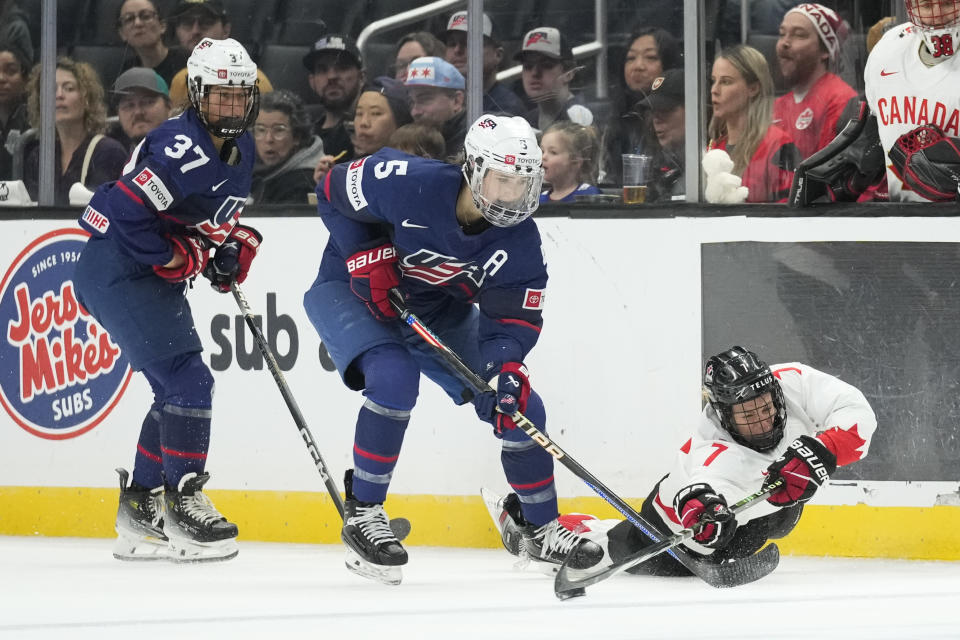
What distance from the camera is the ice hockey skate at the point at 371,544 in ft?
12.2

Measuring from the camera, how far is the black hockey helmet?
3668mm

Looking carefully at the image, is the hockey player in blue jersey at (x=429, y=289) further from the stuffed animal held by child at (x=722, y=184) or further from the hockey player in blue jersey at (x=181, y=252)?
the stuffed animal held by child at (x=722, y=184)

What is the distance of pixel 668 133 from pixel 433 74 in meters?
0.80

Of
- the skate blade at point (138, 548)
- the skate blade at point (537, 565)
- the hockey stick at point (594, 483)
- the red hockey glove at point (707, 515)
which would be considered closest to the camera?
the red hockey glove at point (707, 515)

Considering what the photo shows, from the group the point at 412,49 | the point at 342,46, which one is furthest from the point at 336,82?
the point at 412,49

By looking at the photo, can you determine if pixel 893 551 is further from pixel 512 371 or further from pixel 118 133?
pixel 118 133

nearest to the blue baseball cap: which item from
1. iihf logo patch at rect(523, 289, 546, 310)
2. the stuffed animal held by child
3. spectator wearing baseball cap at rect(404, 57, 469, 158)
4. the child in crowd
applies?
spectator wearing baseball cap at rect(404, 57, 469, 158)

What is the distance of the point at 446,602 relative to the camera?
3.48 metres

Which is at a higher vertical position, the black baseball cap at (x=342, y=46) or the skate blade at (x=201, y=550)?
the black baseball cap at (x=342, y=46)

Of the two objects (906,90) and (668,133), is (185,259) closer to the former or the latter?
(668,133)

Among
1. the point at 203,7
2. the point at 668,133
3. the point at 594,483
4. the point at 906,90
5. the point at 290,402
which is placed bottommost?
the point at 594,483

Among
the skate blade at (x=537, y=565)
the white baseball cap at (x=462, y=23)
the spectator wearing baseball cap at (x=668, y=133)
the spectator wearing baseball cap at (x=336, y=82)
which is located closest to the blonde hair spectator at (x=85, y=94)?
the spectator wearing baseball cap at (x=336, y=82)

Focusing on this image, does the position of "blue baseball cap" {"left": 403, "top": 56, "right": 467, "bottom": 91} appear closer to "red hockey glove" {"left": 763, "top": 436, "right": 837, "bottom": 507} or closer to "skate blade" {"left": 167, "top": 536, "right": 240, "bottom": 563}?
"skate blade" {"left": 167, "top": 536, "right": 240, "bottom": 563}

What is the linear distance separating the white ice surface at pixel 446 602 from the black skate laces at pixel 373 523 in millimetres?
128
